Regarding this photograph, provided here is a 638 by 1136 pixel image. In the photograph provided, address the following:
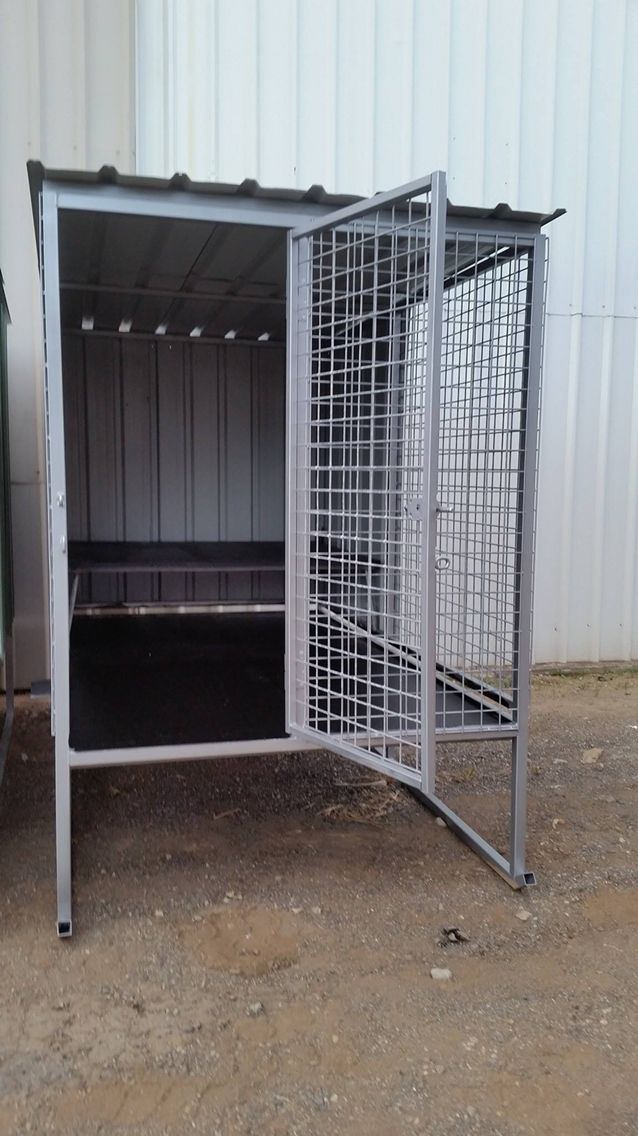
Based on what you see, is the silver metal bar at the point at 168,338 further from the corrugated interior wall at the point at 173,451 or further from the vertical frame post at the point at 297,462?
the vertical frame post at the point at 297,462

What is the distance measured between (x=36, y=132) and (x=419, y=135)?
7.84ft

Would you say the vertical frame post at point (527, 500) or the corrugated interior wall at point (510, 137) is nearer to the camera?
the vertical frame post at point (527, 500)

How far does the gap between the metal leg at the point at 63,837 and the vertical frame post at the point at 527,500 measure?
1.48 metres

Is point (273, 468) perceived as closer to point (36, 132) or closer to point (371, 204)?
point (36, 132)

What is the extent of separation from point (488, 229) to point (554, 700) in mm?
3564

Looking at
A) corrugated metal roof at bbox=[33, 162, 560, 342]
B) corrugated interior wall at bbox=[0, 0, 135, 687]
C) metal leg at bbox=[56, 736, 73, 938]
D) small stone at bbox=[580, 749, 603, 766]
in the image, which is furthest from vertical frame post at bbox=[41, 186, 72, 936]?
small stone at bbox=[580, 749, 603, 766]

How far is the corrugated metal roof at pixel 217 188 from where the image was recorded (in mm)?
2455

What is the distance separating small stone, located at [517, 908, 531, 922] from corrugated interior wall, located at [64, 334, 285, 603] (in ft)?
9.47

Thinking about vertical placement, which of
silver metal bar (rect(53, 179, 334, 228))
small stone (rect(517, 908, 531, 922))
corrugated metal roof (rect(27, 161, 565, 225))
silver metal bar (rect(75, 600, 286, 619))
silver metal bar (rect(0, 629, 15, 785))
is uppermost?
corrugated metal roof (rect(27, 161, 565, 225))

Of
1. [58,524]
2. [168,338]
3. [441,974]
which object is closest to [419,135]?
[168,338]

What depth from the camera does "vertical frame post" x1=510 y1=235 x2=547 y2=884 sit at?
9.08 ft

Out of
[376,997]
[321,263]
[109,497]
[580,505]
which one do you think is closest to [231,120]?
[109,497]

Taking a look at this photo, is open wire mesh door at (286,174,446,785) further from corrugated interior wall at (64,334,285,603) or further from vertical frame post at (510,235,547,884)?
corrugated interior wall at (64,334,285,603)

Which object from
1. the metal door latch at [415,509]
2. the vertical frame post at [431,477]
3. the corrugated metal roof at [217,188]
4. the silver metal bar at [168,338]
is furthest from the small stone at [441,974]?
the silver metal bar at [168,338]
